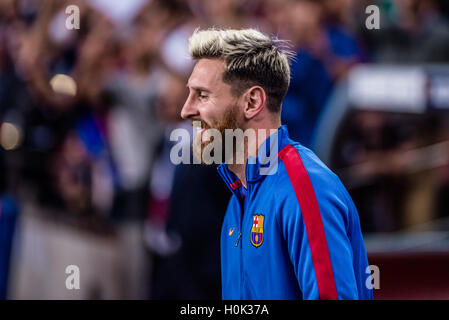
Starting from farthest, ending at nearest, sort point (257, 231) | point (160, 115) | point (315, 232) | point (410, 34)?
1. point (160, 115)
2. point (410, 34)
3. point (257, 231)
4. point (315, 232)

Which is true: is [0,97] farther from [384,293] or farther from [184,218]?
[384,293]

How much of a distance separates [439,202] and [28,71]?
10.8 feet

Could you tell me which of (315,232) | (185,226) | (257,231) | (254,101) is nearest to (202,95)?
(254,101)

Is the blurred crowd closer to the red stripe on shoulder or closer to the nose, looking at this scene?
the nose

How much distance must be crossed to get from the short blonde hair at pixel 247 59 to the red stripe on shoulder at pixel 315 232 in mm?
309

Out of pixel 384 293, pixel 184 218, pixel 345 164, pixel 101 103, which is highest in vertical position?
pixel 101 103

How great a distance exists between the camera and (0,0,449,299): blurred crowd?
4.81 meters

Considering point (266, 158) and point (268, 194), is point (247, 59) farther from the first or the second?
point (268, 194)

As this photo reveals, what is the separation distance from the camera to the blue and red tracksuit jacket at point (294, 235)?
1.88 metres

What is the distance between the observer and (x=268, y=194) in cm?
207

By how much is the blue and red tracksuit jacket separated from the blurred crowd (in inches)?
89.8

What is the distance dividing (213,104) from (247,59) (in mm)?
164

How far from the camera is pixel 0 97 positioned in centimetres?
588

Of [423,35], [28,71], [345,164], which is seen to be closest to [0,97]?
[28,71]
